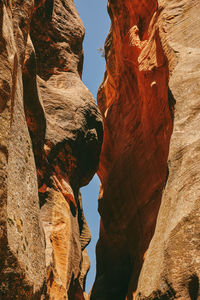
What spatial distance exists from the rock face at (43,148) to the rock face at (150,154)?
1303 millimetres

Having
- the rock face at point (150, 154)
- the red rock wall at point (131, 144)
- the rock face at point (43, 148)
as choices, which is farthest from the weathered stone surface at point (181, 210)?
the red rock wall at point (131, 144)

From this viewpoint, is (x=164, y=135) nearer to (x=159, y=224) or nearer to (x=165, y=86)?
(x=165, y=86)

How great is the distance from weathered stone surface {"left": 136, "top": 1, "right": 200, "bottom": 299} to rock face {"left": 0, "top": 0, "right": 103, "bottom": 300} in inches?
59.6

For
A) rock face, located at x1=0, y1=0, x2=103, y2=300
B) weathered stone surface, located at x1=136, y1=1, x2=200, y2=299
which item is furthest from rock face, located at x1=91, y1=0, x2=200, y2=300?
rock face, located at x1=0, y1=0, x2=103, y2=300

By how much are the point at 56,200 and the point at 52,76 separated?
4279 millimetres

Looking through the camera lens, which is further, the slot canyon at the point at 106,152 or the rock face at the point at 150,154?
the rock face at the point at 150,154

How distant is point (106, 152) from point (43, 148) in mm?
7358

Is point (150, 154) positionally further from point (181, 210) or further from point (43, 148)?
point (181, 210)

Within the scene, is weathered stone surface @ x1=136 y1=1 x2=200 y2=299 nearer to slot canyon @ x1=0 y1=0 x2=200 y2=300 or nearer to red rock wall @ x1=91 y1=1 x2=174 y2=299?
slot canyon @ x1=0 y1=0 x2=200 y2=300

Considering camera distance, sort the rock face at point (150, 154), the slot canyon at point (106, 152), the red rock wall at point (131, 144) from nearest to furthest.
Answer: the slot canyon at point (106, 152), the rock face at point (150, 154), the red rock wall at point (131, 144)

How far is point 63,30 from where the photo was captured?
1343cm

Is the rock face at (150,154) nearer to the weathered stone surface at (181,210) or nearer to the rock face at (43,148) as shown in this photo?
the weathered stone surface at (181,210)

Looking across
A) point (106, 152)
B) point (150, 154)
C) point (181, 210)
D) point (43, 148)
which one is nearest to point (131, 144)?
point (150, 154)

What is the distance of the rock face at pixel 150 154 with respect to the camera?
568 cm
